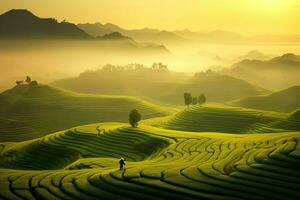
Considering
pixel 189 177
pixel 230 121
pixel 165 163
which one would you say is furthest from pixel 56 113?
pixel 189 177

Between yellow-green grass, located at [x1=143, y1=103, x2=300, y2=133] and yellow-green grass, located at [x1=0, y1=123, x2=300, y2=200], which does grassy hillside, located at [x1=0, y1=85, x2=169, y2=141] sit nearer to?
yellow-green grass, located at [x1=143, y1=103, x2=300, y2=133]

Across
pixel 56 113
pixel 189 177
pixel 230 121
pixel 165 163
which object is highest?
pixel 56 113

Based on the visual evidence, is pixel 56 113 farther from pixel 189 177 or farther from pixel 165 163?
pixel 189 177

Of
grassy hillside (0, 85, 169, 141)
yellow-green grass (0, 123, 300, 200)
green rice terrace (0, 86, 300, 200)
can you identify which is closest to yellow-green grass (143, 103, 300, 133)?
green rice terrace (0, 86, 300, 200)

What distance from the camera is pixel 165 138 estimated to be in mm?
82188

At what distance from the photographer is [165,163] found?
59.1 metres

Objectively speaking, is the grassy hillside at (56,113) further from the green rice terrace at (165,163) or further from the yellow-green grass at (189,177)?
the yellow-green grass at (189,177)

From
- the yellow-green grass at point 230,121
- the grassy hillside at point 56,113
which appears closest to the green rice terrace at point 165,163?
the yellow-green grass at point 230,121

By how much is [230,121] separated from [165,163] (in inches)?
2537

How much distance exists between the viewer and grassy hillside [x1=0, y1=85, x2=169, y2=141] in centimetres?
16338

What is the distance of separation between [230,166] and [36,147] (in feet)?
178

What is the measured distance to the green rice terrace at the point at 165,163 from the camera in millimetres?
46594

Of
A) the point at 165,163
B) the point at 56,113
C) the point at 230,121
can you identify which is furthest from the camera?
the point at 56,113

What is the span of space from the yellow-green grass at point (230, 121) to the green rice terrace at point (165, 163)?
27 cm
